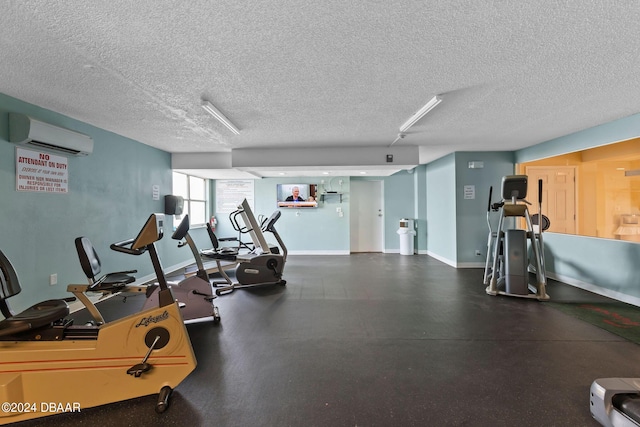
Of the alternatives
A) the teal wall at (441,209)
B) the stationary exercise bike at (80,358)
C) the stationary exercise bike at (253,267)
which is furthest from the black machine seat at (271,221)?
the teal wall at (441,209)

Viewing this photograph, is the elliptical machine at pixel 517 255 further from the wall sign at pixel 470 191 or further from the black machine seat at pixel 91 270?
the black machine seat at pixel 91 270

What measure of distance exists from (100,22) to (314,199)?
619 centimetres

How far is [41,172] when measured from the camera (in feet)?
10.3

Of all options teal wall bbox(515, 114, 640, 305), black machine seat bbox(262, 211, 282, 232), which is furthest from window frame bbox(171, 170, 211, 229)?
teal wall bbox(515, 114, 640, 305)

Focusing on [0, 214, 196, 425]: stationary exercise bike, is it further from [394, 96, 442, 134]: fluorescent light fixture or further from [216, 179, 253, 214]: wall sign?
[216, 179, 253, 214]: wall sign

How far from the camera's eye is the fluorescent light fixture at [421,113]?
2.92 meters

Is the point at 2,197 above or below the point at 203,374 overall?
above

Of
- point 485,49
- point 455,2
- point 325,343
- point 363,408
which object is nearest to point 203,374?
point 325,343

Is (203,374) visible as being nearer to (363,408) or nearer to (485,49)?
(363,408)

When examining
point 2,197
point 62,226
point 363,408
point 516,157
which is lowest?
point 363,408

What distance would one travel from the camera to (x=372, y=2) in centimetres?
155

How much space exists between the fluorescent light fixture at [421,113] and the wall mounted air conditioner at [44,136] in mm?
4114

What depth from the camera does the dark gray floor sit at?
5.58 ft

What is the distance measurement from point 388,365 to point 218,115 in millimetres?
3134
